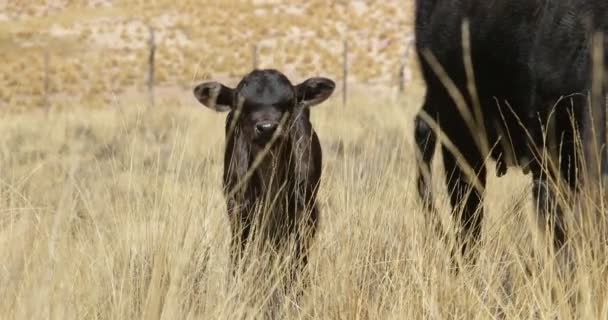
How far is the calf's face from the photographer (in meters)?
5.05

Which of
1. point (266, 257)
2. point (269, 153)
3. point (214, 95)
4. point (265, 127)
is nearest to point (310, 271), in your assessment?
point (266, 257)

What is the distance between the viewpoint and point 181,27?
44812 mm

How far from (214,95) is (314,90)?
1.83ft

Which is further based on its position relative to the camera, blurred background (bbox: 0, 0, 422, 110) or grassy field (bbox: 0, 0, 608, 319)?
blurred background (bbox: 0, 0, 422, 110)

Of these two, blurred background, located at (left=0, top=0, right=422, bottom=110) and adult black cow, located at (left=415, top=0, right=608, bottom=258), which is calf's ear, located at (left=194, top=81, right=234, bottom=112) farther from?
blurred background, located at (left=0, top=0, right=422, bottom=110)

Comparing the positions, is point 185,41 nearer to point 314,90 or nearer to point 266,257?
point 314,90

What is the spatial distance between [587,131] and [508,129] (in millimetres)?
845

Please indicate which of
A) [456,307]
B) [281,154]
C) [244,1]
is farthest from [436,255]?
[244,1]

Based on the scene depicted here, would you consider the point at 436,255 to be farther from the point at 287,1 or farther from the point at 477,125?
the point at 287,1

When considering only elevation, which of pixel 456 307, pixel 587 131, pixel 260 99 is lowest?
pixel 456 307

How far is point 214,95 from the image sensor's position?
5.23m

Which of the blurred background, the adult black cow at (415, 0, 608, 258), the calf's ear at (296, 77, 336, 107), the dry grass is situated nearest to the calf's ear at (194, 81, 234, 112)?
the calf's ear at (296, 77, 336, 107)

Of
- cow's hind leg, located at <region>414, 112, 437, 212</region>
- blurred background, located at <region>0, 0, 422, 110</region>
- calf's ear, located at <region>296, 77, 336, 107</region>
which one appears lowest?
blurred background, located at <region>0, 0, 422, 110</region>

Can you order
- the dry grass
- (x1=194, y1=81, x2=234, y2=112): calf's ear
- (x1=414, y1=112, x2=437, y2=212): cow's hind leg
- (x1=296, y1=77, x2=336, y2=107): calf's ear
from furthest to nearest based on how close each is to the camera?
(x1=414, y1=112, x2=437, y2=212): cow's hind leg → (x1=296, y1=77, x2=336, y2=107): calf's ear → (x1=194, y1=81, x2=234, y2=112): calf's ear → the dry grass
